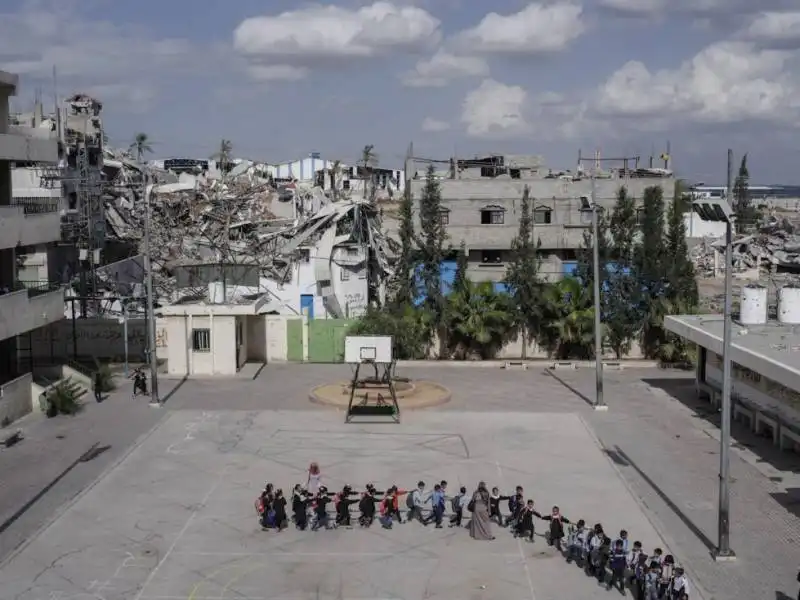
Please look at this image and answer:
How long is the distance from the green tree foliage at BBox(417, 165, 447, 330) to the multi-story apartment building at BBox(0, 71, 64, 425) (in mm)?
14991

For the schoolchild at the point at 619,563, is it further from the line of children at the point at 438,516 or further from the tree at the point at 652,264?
the tree at the point at 652,264

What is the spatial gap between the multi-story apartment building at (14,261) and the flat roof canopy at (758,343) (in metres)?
21.2

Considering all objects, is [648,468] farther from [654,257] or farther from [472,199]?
[472,199]

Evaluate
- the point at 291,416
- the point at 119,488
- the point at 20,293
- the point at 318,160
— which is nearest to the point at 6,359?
the point at 20,293

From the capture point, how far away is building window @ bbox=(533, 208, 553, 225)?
→ 149ft

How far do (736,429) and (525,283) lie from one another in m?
13.4

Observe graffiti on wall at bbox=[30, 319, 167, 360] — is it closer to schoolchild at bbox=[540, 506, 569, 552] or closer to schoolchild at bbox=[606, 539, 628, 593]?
schoolchild at bbox=[540, 506, 569, 552]

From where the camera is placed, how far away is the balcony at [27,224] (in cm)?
2920

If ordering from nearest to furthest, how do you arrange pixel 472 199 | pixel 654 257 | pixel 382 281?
pixel 654 257, pixel 472 199, pixel 382 281

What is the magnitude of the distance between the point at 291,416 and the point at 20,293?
9205 mm

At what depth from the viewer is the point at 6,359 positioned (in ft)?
108

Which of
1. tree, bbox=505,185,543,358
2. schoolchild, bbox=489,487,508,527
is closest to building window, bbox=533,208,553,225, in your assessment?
tree, bbox=505,185,543,358

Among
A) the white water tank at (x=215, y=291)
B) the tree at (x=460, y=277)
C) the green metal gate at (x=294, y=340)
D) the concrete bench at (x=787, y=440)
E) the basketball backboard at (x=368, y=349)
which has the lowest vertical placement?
the concrete bench at (x=787, y=440)

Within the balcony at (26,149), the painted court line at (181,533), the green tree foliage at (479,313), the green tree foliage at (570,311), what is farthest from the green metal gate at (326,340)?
the painted court line at (181,533)
